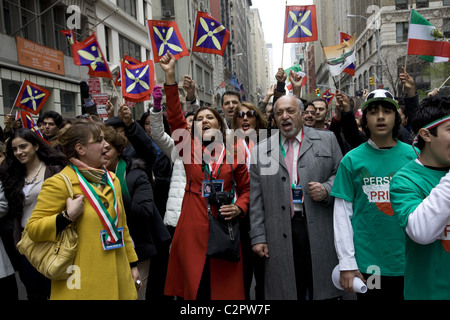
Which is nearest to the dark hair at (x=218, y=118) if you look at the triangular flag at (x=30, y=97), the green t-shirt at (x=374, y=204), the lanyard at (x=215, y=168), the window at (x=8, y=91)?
the lanyard at (x=215, y=168)

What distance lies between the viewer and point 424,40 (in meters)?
6.56

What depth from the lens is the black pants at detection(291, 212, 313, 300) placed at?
3.49m

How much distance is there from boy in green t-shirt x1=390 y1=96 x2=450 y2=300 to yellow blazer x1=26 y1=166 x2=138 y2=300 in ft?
6.55

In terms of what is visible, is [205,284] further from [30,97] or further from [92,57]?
[30,97]

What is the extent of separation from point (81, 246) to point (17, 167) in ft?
6.12

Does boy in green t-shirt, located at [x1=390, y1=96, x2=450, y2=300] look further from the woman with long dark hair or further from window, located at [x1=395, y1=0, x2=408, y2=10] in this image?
window, located at [x1=395, y1=0, x2=408, y2=10]

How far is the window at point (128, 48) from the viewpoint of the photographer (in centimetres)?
2486

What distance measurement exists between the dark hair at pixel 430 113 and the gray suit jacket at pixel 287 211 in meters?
1.18

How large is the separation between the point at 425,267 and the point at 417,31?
5.43 meters

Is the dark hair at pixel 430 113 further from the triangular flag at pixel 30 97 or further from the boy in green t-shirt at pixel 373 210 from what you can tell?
the triangular flag at pixel 30 97

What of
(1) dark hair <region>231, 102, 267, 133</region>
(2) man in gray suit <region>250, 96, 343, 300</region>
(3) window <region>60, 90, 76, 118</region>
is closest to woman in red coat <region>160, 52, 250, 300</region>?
(2) man in gray suit <region>250, 96, 343, 300</region>

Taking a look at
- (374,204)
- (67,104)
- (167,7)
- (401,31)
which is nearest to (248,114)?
(374,204)
